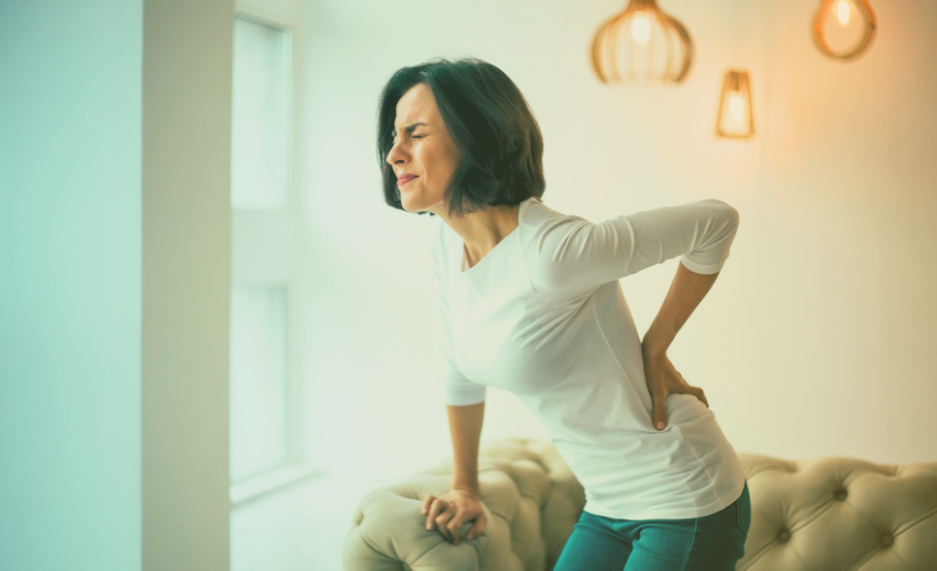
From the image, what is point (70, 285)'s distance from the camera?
1.27m

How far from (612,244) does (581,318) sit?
15 centimetres

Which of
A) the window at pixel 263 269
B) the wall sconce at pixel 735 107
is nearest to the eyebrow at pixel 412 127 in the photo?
the wall sconce at pixel 735 107

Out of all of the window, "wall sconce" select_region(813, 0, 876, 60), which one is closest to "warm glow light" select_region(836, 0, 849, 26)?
"wall sconce" select_region(813, 0, 876, 60)

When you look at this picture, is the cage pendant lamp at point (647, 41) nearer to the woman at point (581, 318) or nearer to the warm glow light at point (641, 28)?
the warm glow light at point (641, 28)

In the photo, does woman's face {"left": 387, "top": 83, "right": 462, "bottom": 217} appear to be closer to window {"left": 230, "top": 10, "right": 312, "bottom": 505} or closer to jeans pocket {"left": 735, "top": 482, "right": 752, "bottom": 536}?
jeans pocket {"left": 735, "top": 482, "right": 752, "bottom": 536}

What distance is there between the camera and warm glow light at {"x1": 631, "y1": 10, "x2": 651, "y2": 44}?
100 inches

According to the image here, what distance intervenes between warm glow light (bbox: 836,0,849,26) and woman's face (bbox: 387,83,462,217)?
6.35ft

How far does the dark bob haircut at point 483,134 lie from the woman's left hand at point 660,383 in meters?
0.37

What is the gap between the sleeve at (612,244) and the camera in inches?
41.6

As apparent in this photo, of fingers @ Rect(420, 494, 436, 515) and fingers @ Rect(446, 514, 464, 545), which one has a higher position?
fingers @ Rect(420, 494, 436, 515)

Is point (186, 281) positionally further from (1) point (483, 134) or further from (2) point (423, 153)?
(1) point (483, 134)

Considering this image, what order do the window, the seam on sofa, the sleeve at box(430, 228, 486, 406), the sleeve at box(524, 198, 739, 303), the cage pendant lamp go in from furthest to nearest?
the window → the cage pendant lamp → the seam on sofa → the sleeve at box(430, 228, 486, 406) → the sleeve at box(524, 198, 739, 303)

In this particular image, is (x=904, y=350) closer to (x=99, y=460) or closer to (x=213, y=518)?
(x=213, y=518)

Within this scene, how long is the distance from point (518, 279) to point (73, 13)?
950mm
